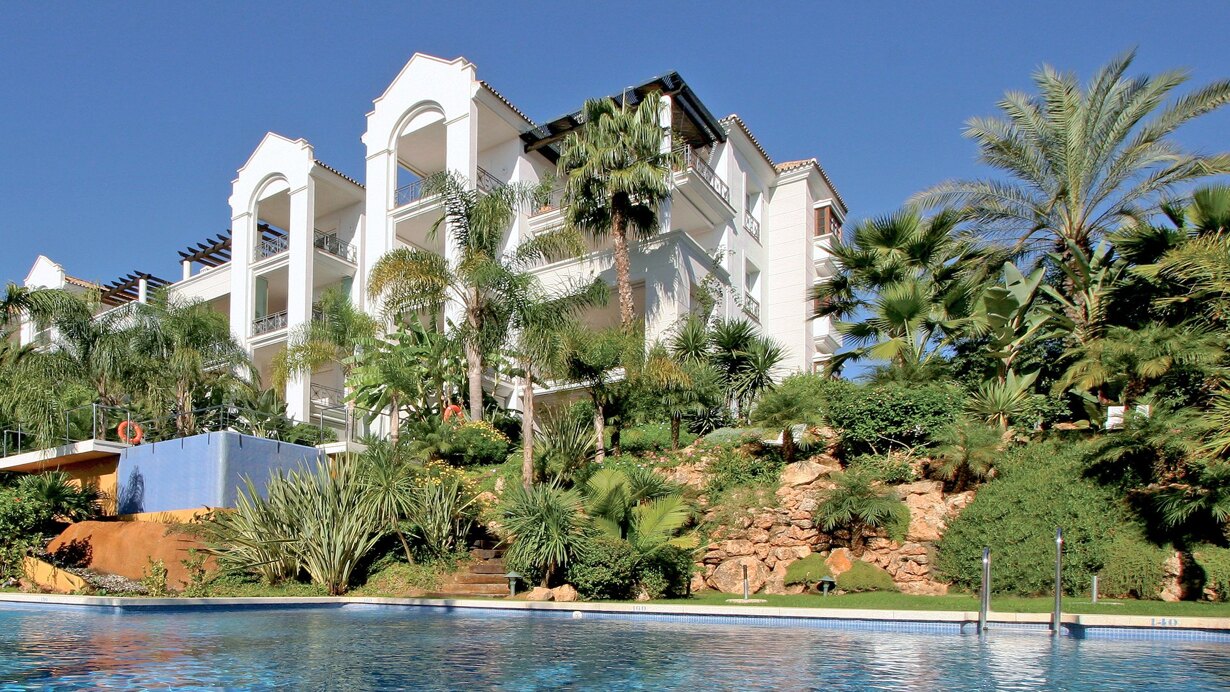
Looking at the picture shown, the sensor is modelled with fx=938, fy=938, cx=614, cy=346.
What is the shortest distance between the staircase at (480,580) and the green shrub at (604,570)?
145 cm

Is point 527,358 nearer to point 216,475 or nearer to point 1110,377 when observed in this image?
point 216,475

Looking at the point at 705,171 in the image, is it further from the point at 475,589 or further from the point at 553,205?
the point at 475,589

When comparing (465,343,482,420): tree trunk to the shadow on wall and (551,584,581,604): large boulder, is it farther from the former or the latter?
(551,584,581,604): large boulder

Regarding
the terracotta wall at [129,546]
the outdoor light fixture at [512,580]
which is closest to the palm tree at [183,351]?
the terracotta wall at [129,546]

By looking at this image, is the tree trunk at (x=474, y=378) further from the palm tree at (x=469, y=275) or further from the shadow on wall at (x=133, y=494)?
the shadow on wall at (x=133, y=494)

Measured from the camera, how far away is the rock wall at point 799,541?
48.0 ft

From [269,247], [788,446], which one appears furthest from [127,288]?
[788,446]

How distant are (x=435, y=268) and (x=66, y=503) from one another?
29.4 ft

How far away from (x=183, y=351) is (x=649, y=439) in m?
12.2

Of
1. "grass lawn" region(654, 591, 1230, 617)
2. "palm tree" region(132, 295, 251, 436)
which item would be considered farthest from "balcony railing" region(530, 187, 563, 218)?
"grass lawn" region(654, 591, 1230, 617)

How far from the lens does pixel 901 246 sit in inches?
785

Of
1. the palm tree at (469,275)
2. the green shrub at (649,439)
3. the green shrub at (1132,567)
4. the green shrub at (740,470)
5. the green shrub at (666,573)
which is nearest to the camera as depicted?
the green shrub at (1132,567)

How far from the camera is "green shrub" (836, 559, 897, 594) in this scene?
1419 cm

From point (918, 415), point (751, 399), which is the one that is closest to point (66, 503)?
point (751, 399)
